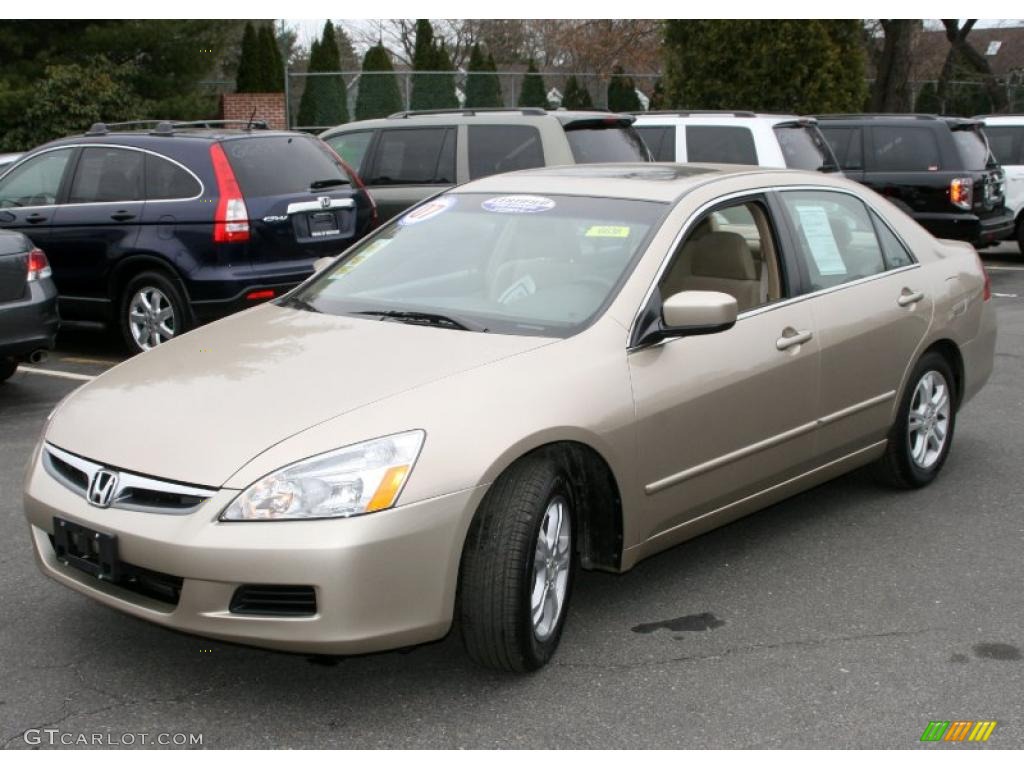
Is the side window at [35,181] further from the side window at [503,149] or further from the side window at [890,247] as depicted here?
the side window at [890,247]

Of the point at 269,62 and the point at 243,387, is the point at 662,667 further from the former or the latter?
the point at 269,62

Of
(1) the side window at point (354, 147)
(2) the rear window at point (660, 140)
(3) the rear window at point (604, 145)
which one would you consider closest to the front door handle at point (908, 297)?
(3) the rear window at point (604, 145)

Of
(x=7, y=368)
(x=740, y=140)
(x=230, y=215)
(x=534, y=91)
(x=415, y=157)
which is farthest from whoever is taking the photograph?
(x=534, y=91)

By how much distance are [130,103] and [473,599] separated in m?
21.5

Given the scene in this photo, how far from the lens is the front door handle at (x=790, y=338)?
5090mm

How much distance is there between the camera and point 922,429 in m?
6.21

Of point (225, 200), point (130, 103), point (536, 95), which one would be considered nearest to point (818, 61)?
point (536, 95)

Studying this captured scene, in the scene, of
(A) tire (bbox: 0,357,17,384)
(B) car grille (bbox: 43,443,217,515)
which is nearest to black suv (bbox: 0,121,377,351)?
(A) tire (bbox: 0,357,17,384)

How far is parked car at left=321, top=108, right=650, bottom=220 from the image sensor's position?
10.8 m

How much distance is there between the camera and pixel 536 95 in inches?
1153

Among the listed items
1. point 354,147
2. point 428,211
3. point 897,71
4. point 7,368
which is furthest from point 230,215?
point 897,71

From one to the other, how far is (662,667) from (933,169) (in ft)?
38.7

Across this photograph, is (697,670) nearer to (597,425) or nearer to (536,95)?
(597,425)

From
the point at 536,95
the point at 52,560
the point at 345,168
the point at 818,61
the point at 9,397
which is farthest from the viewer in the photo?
the point at 536,95
